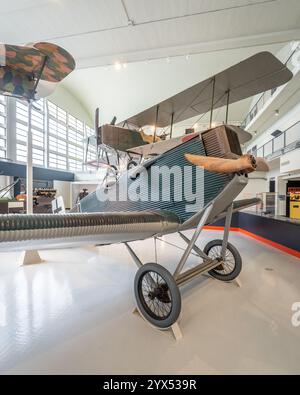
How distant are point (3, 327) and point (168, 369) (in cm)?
136

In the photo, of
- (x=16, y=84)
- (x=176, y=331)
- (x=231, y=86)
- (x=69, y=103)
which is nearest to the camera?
(x=176, y=331)

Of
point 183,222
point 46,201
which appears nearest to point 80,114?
point 46,201

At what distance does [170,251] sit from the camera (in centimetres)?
382

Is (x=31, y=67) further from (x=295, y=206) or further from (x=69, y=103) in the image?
(x=69, y=103)

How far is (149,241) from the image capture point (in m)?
4.71

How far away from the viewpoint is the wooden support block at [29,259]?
3.06 metres

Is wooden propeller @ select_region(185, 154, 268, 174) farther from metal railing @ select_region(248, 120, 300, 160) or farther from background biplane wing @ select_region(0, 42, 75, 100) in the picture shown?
metal railing @ select_region(248, 120, 300, 160)

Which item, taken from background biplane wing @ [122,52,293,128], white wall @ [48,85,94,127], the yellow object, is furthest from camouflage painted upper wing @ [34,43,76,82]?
white wall @ [48,85,94,127]

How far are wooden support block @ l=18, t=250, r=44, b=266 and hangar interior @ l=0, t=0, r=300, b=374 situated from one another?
29mm

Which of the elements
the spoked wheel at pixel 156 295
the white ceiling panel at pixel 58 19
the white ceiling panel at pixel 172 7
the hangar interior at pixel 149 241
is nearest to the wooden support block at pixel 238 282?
the hangar interior at pixel 149 241

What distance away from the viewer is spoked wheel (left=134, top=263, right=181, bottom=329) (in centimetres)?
141


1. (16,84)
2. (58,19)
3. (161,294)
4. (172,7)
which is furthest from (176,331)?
(58,19)

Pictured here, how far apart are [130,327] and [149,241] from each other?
3195mm

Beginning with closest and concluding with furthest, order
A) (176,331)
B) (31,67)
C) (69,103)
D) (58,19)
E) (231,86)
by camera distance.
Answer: (176,331), (31,67), (58,19), (231,86), (69,103)
